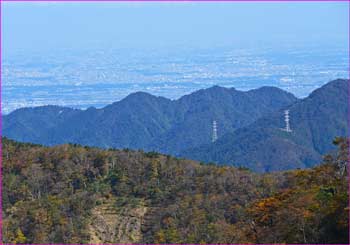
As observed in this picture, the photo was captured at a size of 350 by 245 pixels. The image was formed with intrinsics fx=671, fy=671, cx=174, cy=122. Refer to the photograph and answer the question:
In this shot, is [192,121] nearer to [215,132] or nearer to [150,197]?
[215,132]

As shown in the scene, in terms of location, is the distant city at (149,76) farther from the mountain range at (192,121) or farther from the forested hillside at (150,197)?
the forested hillside at (150,197)

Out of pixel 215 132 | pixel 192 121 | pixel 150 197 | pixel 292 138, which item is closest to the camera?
pixel 150 197

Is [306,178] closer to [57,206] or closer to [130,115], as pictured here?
[57,206]

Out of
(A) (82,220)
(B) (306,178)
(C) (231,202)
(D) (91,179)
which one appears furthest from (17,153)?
(B) (306,178)

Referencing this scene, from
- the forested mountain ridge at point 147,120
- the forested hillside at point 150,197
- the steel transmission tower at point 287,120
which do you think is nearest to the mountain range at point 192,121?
the forested mountain ridge at point 147,120

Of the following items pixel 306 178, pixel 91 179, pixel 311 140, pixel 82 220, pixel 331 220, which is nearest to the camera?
pixel 331 220

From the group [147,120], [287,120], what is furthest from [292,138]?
[147,120]

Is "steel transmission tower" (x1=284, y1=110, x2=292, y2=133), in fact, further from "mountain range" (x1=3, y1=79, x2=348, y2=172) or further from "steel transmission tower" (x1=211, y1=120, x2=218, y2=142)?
"steel transmission tower" (x1=211, y1=120, x2=218, y2=142)

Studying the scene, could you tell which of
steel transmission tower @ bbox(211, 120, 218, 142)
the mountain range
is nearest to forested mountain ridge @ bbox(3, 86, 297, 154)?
the mountain range
